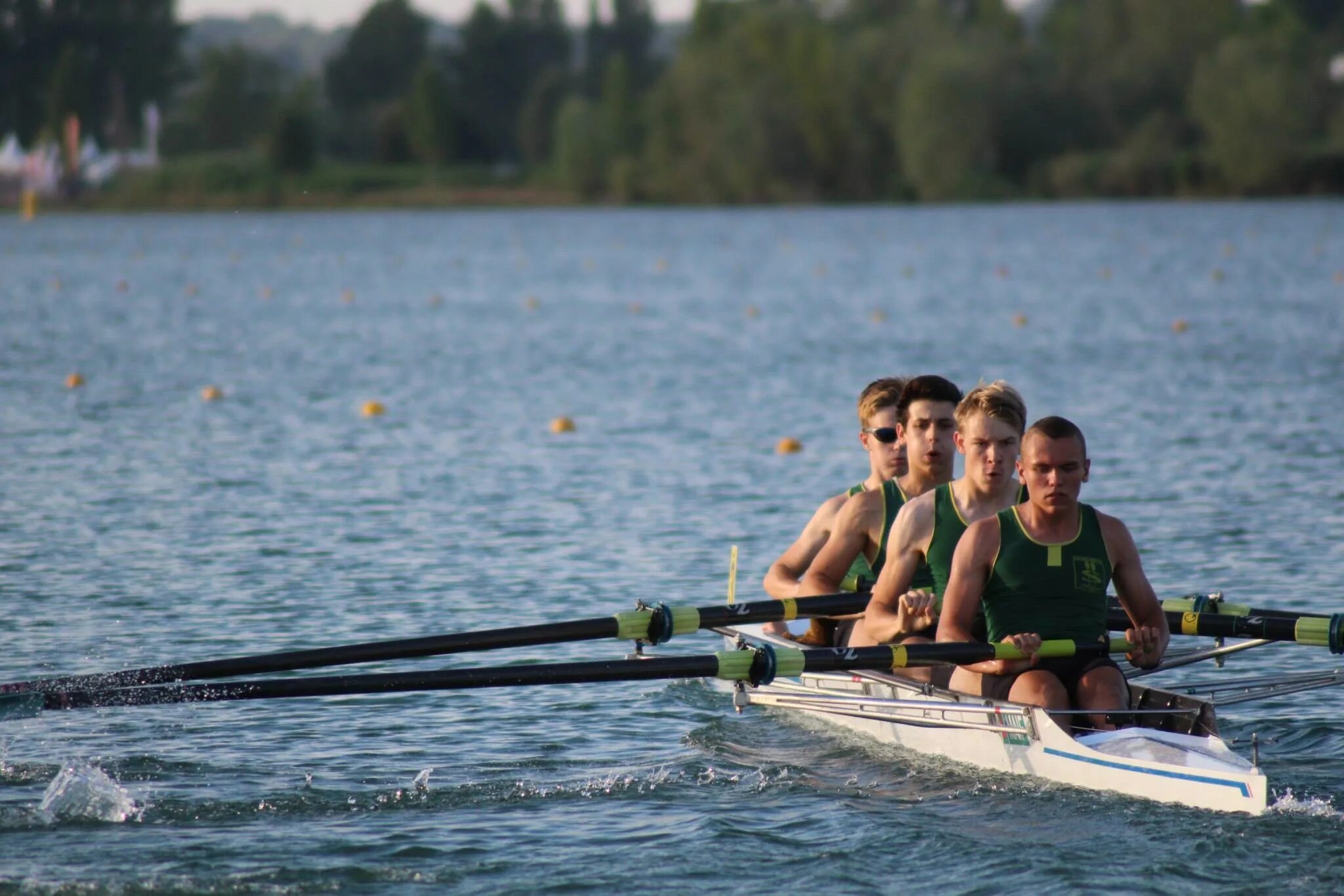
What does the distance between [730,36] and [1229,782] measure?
9599 centimetres

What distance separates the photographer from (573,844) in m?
7.13

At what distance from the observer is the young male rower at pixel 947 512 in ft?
24.3

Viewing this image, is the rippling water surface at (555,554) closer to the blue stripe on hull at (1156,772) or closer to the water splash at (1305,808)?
the water splash at (1305,808)

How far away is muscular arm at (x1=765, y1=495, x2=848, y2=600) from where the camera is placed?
8.98m

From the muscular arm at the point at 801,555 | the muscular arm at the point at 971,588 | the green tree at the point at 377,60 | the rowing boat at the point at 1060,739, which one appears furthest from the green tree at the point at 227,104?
the muscular arm at the point at 971,588

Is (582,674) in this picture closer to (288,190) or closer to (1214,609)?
(1214,609)

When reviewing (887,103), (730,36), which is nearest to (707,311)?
(887,103)

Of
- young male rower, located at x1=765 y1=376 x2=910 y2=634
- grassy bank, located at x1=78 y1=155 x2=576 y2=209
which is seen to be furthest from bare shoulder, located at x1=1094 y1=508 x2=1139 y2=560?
grassy bank, located at x1=78 y1=155 x2=576 y2=209

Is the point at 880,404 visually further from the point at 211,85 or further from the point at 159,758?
the point at 211,85

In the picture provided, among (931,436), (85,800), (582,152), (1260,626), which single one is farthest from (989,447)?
(582,152)

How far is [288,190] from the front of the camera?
12044 centimetres

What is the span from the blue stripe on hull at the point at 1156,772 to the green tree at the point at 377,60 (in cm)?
17406

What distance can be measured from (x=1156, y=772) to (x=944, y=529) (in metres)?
1.26

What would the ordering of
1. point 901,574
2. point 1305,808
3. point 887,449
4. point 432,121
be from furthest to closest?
point 432,121 → point 887,449 → point 901,574 → point 1305,808
